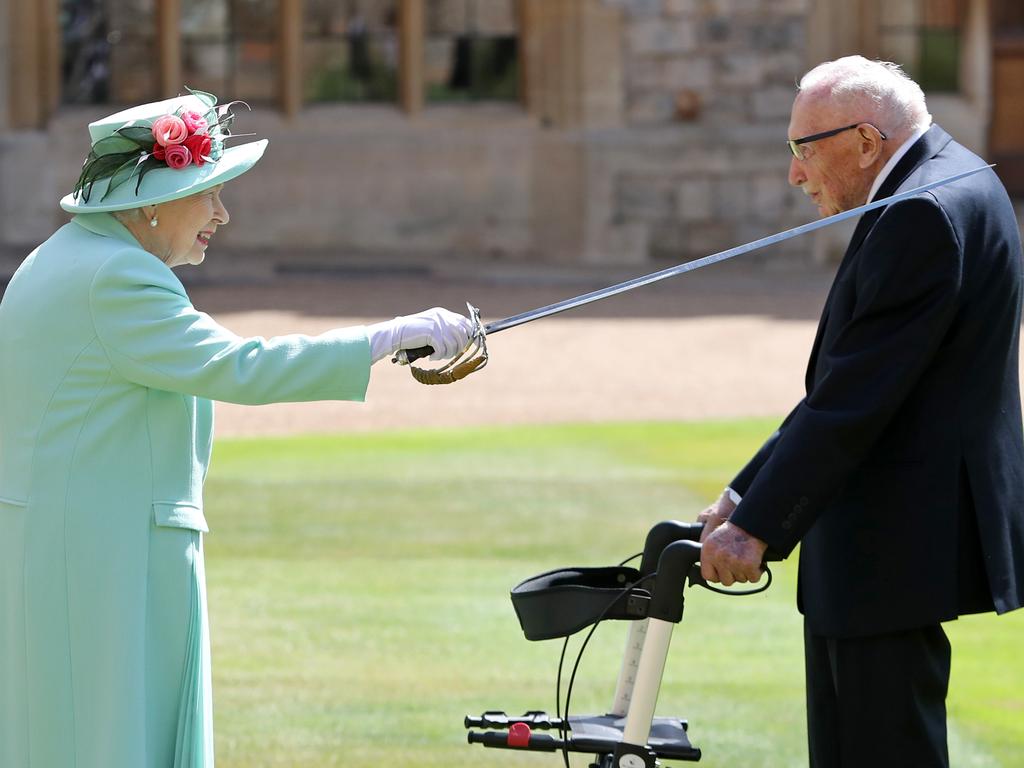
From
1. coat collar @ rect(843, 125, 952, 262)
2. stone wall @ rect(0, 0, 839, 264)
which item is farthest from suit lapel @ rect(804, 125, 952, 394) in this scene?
stone wall @ rect(0, 0, 839, 264)

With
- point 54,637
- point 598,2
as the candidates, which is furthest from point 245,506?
point 598,2

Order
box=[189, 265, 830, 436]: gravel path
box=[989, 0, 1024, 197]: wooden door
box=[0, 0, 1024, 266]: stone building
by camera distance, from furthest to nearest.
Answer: box=[989, 0, 1024, 197]: wooden door
box=[0, 0, 1024, 266]: stone building
box=[189, 265, 830, 436]: gravel path

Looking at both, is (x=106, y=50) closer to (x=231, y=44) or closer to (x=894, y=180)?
(x=231, y=44)

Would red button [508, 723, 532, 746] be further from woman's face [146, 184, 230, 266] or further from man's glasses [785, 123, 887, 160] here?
man's glasses [785, 123, 887, 160]

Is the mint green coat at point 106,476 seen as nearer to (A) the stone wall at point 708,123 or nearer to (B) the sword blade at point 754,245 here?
(B) the sword blade at point 754,245

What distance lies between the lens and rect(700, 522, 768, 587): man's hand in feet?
10.4

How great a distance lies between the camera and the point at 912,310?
→ 312 centimetres

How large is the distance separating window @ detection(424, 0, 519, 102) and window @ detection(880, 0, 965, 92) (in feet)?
12.7

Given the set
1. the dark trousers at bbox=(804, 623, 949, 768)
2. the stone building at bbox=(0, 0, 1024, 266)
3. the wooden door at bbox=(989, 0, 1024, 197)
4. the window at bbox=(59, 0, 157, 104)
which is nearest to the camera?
the dark trousers at bbox=(804, 623, 949, 768)

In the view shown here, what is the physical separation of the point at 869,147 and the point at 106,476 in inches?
61.4

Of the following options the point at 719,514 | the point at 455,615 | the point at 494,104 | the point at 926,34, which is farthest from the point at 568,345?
the point at 719,514

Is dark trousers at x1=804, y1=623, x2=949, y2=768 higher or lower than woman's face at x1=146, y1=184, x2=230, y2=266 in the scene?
lower

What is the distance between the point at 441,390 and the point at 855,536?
8716 mm

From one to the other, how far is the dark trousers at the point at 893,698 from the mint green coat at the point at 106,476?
1.08 metres
